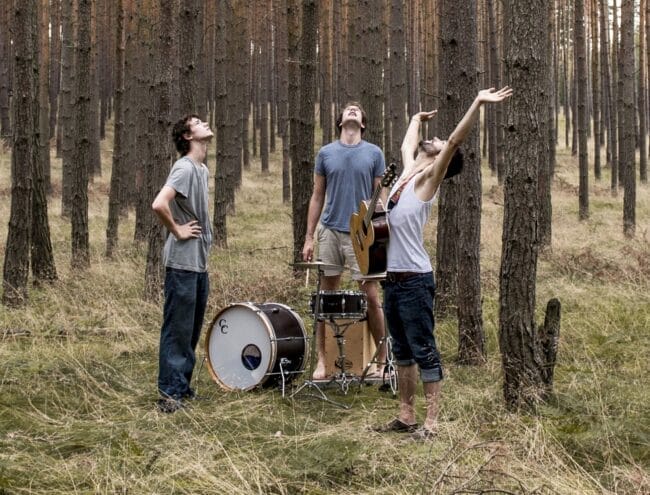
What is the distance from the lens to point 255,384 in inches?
264

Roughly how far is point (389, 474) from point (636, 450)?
1.44 m

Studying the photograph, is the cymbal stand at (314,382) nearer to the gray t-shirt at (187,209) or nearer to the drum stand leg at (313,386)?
the drum stand leg at (313,386)

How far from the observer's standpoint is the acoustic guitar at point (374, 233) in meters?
5.50

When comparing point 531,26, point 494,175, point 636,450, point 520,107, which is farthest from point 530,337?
point 494,175

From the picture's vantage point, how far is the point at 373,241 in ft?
18.0

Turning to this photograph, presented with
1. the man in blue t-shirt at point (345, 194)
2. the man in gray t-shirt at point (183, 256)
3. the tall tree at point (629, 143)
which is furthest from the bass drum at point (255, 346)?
the tall tree at point (629, 143)

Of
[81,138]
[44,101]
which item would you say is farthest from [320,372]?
[44,101]

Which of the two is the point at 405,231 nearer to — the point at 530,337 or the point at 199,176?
the point at 530,337

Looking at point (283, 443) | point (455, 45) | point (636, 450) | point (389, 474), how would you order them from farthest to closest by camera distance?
point (455, 45) < point (283, 443) < point (636, 450) < point (389, 474)

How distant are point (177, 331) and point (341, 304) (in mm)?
1228

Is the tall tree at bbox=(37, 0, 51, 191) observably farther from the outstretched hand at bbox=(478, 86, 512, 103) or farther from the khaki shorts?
the outstretched hand at bbox=(478, 86, 512, 103)

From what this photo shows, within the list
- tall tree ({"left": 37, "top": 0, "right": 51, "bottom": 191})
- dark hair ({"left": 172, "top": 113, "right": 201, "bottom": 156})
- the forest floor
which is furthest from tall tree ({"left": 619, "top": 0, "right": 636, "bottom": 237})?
dark hair ({"left": 172, "top": 113, "right": 201, "bottom": 156})

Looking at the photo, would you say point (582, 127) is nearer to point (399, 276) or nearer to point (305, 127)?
point (305, 127)

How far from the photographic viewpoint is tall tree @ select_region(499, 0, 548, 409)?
5.53m
